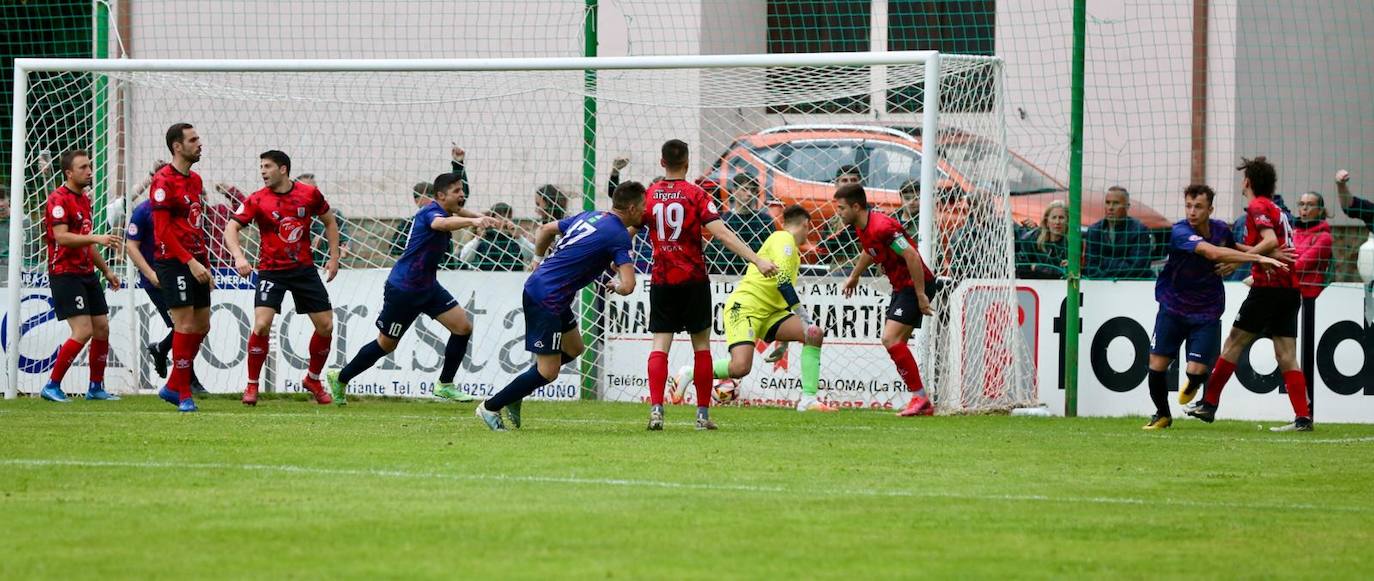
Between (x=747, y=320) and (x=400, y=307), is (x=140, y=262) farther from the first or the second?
(x=747, y=320)

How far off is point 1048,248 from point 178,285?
23.2 ft

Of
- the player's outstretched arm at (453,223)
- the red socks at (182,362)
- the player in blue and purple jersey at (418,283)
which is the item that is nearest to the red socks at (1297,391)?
the player's outstretched arm at (453,223)

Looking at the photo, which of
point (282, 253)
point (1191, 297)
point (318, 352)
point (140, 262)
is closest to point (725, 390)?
point (318, 352)

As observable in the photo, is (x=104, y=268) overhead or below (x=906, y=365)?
overhead

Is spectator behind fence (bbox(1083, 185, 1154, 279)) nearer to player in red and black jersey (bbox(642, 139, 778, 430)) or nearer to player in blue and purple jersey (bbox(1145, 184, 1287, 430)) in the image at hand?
player in blue and purple jersey (bbox(1145, 184, 1287, 430))

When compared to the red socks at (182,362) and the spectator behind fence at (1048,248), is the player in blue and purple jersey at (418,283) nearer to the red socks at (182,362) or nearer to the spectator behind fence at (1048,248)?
the red socks at (182,362)

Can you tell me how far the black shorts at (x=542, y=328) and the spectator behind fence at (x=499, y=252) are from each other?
5.33 m

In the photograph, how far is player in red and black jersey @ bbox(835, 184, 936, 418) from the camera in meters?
13.7

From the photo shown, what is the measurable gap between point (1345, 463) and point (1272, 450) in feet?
3.00

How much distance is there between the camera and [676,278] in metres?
11.8

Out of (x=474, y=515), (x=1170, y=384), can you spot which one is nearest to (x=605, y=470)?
(x=474, y=515)

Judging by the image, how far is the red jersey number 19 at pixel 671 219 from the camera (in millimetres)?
11750

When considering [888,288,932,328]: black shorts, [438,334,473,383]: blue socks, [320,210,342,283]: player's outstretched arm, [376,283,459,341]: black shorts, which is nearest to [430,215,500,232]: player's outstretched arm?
[376,283,459,341]: black shorts

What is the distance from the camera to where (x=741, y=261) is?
16172 millimetres
